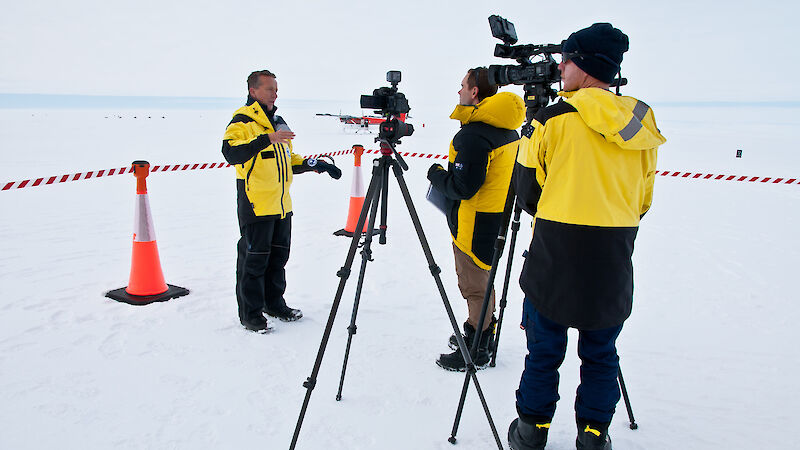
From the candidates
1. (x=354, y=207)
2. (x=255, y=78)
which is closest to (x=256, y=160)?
(x=255, y=78)

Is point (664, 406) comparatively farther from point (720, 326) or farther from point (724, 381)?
point (720, 326)

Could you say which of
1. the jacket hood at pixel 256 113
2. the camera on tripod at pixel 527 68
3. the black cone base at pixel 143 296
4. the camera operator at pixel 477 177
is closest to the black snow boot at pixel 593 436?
the camera operator at pixel 477 177

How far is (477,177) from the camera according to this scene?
3086mm

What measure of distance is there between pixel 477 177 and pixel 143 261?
123 inches

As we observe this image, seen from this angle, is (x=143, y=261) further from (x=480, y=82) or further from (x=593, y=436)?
(x=593, y=436)

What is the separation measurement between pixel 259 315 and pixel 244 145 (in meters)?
1.34

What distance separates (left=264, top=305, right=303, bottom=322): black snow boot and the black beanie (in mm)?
2980

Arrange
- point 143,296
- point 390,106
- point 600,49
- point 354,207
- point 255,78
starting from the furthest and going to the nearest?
point 354,207 → point 143,296 → point 255,78 → point 390,106 → point 600,49

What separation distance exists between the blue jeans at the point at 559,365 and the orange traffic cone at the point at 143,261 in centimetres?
337

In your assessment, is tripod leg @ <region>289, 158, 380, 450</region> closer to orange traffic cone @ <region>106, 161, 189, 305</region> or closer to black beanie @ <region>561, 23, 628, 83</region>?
black beanie @ <region>561, 23, 628, 83</region>

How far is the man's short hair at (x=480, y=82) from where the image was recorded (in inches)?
126

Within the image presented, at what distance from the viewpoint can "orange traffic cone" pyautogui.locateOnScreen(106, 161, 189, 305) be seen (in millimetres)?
4383

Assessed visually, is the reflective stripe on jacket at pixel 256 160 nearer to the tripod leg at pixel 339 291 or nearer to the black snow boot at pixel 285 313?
the black snow boot at pixel 285 313

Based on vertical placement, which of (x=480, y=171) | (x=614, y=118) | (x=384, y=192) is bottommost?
(x=384, y=192)
